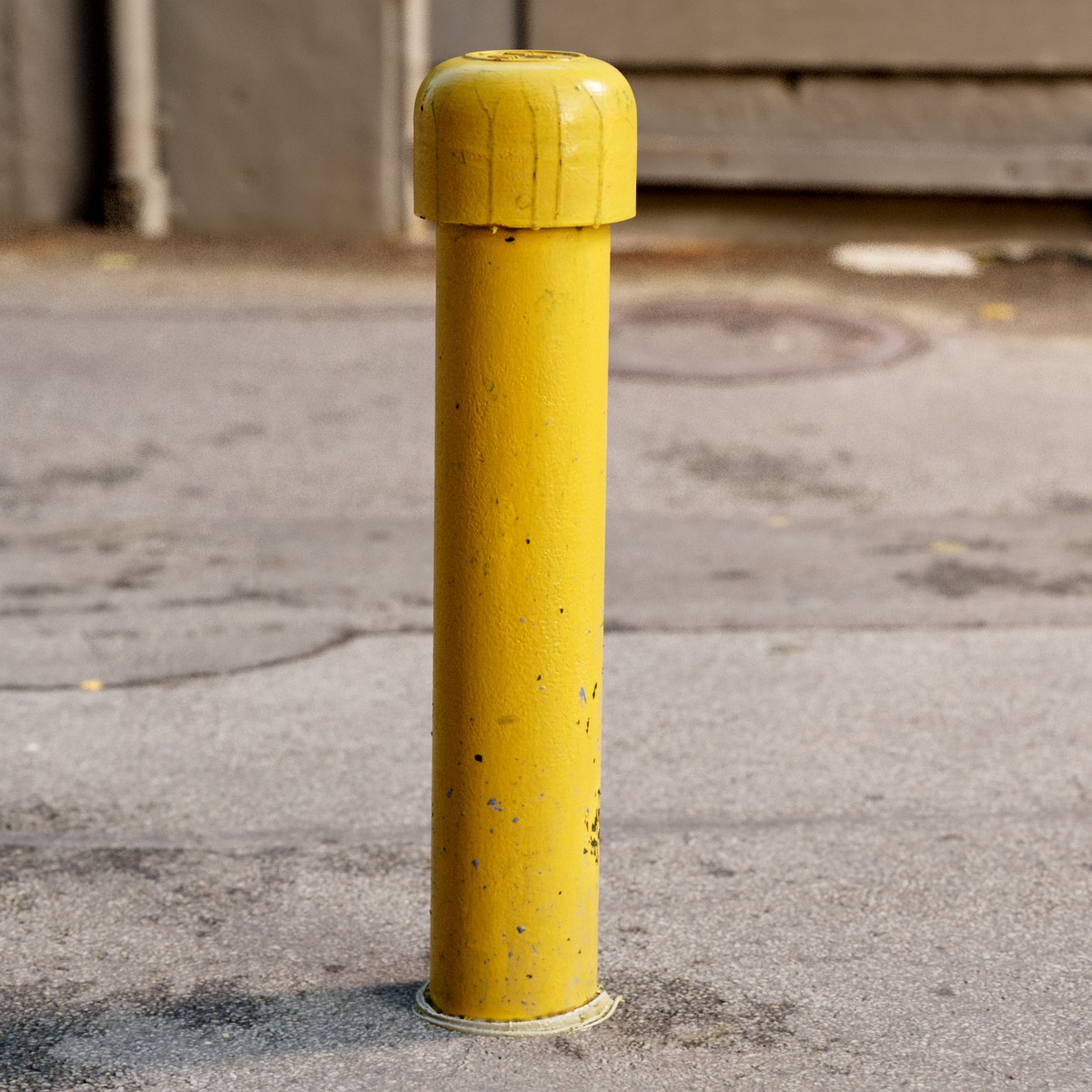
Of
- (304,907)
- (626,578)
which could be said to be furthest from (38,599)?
(304,907)

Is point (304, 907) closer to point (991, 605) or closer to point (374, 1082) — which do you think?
point (374, 1082)

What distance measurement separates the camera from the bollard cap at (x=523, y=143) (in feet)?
7.79

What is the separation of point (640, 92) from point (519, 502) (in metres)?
7.33

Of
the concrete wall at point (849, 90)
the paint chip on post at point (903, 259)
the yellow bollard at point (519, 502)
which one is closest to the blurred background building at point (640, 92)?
the concrete wall at point (849, 90)

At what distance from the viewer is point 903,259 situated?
9289mm

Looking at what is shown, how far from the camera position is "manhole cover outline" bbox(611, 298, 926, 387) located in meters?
7.12

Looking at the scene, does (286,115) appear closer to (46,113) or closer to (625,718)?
(46,113)

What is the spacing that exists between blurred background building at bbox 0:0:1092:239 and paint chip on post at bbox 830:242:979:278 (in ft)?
0.81

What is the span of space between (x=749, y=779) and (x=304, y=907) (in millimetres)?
995

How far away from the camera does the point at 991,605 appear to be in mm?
4797

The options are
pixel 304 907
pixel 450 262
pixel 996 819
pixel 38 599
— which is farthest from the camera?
pixel 38 599

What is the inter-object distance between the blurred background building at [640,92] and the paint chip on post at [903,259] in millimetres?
246

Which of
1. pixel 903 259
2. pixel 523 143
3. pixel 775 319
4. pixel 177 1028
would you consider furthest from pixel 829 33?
pixel 177 1028

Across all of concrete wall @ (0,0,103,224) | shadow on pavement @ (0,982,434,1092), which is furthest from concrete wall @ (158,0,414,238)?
shadow on pavement @ (0,982,434,1092)
